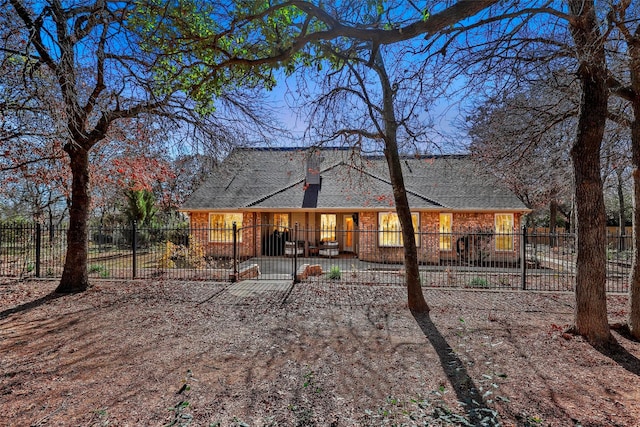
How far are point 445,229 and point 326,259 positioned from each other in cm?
592

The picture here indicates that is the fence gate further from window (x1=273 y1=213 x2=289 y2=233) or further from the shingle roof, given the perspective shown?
the shingle roof

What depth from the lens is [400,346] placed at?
196 inches

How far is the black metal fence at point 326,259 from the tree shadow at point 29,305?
2.31m

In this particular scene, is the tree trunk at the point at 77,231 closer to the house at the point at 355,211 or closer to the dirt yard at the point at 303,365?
the dirt yard at the point at 303,365

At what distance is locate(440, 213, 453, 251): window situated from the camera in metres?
15.0

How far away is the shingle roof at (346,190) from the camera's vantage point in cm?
1502

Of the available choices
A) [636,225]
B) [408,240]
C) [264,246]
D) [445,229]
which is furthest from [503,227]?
[264,246]

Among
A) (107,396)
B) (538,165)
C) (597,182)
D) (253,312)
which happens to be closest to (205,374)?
(107,396)

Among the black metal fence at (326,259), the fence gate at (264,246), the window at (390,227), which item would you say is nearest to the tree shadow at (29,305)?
the black metal fence at (326,259)

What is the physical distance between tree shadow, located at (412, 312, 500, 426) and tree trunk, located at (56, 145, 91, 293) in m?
8.46

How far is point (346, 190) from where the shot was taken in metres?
16.4

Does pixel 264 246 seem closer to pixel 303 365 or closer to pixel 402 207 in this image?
pixel 402 207

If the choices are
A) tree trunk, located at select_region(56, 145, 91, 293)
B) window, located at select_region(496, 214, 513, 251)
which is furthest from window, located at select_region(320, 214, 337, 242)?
tree trunk, located at select_region(56, 145, 91, 293)

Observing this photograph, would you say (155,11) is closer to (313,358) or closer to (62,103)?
(62,103)
